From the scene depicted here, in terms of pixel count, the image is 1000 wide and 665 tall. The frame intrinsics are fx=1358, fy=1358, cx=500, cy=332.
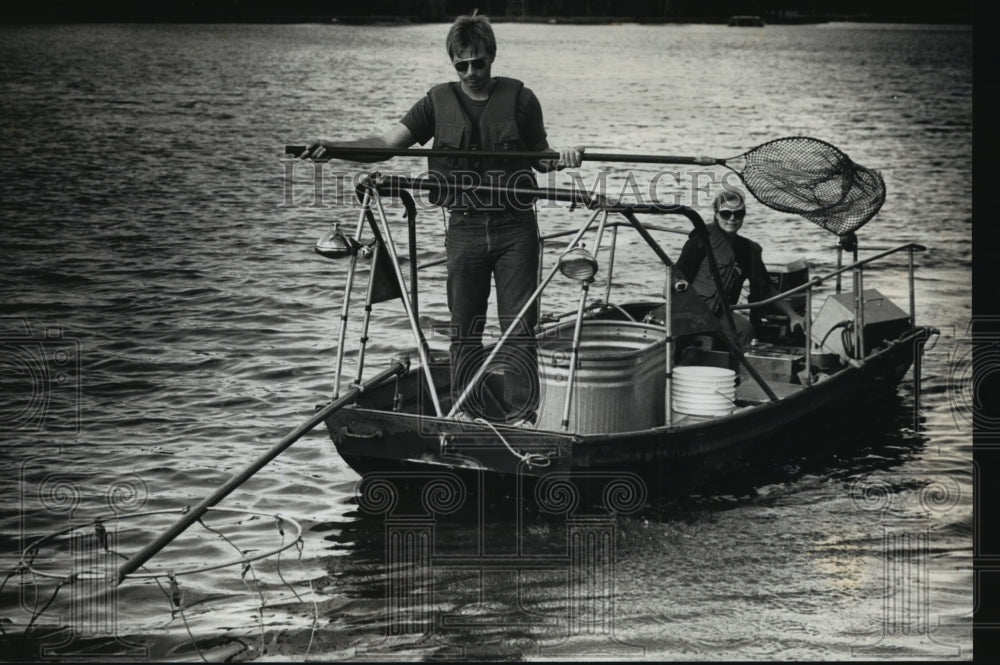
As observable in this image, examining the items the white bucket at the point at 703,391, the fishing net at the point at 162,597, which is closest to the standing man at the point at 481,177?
the white bucket at the point at 703,391

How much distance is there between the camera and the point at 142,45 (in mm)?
91938

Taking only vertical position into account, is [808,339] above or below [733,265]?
below

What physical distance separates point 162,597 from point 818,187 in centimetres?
602

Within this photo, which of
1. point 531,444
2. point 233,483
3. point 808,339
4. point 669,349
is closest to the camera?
point 233,483

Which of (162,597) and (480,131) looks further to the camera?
(480,131)

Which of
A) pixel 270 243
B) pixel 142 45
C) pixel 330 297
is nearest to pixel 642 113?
pixel 270 243

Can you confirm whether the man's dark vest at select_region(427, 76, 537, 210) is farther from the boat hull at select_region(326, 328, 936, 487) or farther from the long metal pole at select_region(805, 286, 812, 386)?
the long metal pole at select_region(805, 286, 812, 386)

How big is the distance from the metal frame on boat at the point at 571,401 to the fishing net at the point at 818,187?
0.57m

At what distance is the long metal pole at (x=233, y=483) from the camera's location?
6617 millimetres

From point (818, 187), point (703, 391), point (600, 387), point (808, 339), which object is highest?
point (818, 187)

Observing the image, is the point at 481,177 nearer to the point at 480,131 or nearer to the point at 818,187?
the point at 480,131

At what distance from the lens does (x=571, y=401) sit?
8422mm

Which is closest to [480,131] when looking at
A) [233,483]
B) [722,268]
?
[233,483]

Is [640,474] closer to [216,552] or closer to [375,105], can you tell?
[216,552]
